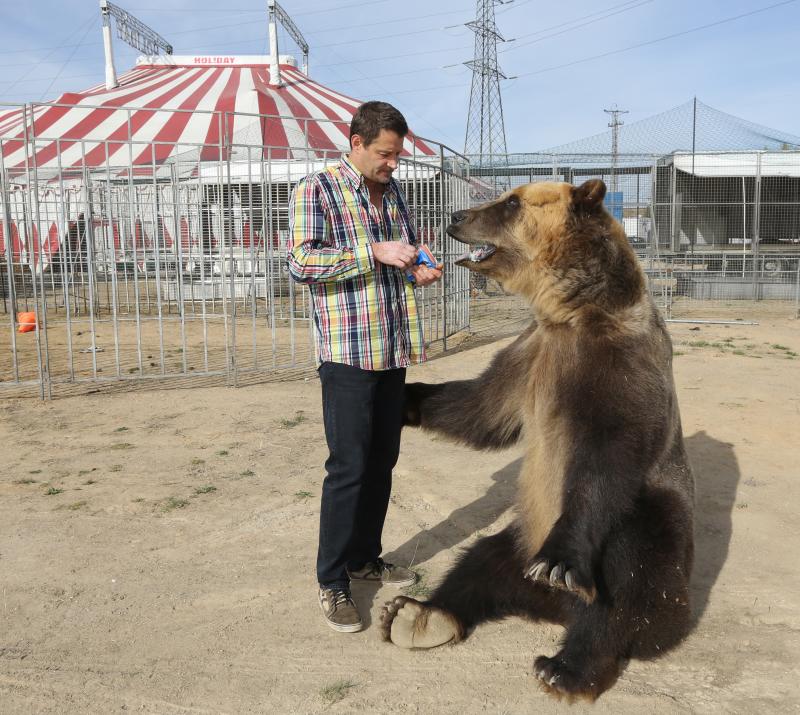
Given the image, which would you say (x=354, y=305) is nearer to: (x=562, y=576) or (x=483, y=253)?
(x=483, y=253)

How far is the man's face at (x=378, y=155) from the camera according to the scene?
3051mm

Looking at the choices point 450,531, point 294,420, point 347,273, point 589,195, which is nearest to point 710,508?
point 450,531

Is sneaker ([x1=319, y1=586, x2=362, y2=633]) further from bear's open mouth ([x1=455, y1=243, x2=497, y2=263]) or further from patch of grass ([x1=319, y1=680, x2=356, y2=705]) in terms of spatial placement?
bear's open mouth ([x1=455, y1=243, x2=497, y2=263])

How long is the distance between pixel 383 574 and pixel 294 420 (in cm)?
330

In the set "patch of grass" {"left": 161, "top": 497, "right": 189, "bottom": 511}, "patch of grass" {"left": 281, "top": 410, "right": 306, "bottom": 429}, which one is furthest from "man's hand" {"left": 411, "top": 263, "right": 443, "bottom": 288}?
"patch of grass" {"left": 281, "top": 410, "right": 306, "bottom": 429}

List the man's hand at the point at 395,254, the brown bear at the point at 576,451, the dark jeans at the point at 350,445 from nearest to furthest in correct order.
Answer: the brown bear at the point at 576,451
the man's hand at the point at 395,254
the dark jeans at the point at 350,445

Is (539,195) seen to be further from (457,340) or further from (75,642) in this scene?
(457,340)

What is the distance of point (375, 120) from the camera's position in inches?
120

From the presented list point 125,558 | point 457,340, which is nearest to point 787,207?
point 457,340

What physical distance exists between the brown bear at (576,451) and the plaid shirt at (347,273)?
1.43 ft

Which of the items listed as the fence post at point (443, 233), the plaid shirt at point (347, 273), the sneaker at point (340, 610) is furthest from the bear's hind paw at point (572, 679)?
the fence post at point (443, 233)

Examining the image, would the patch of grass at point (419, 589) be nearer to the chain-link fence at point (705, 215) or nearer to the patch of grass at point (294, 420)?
the patch of grass at point (294, 420)

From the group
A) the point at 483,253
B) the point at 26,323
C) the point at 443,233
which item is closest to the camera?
the point at 483,253

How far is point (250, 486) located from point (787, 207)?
16259 mm
